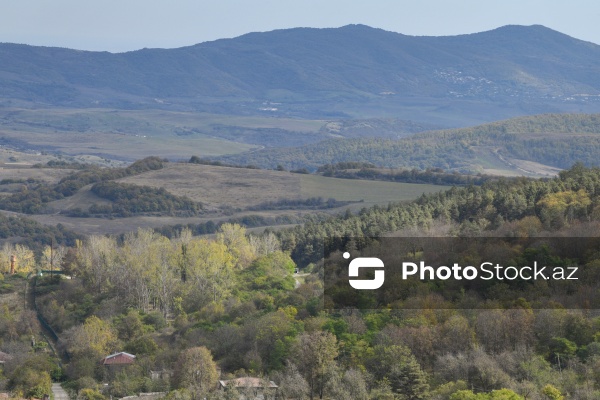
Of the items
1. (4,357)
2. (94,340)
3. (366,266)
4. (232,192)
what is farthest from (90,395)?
(232,192)

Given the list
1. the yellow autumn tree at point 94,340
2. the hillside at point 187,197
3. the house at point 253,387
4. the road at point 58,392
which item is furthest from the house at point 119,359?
the hillside at point 187,197

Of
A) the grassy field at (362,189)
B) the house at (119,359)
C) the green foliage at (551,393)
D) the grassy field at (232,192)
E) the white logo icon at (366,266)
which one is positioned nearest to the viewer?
the green foliage at (551,393)

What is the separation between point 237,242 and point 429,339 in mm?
33602

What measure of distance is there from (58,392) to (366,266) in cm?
1897

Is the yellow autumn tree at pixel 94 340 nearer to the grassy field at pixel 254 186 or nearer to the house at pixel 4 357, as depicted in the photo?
the house at pixel 4 357

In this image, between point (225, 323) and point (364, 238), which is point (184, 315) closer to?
point (225, 323)

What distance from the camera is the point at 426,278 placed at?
61.1 metres

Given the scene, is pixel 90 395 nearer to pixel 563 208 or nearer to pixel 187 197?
pixel 563 208

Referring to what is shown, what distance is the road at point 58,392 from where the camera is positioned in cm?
5302

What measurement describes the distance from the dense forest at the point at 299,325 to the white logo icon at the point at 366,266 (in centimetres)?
234

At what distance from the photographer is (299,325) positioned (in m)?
57.2

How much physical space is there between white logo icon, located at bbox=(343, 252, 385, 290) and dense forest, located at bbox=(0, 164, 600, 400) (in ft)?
7.67

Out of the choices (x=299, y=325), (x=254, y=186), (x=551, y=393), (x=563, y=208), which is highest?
(x=563, y=208)

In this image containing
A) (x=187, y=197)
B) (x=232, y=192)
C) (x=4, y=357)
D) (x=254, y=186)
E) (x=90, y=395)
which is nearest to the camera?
(x=90, y=395)
